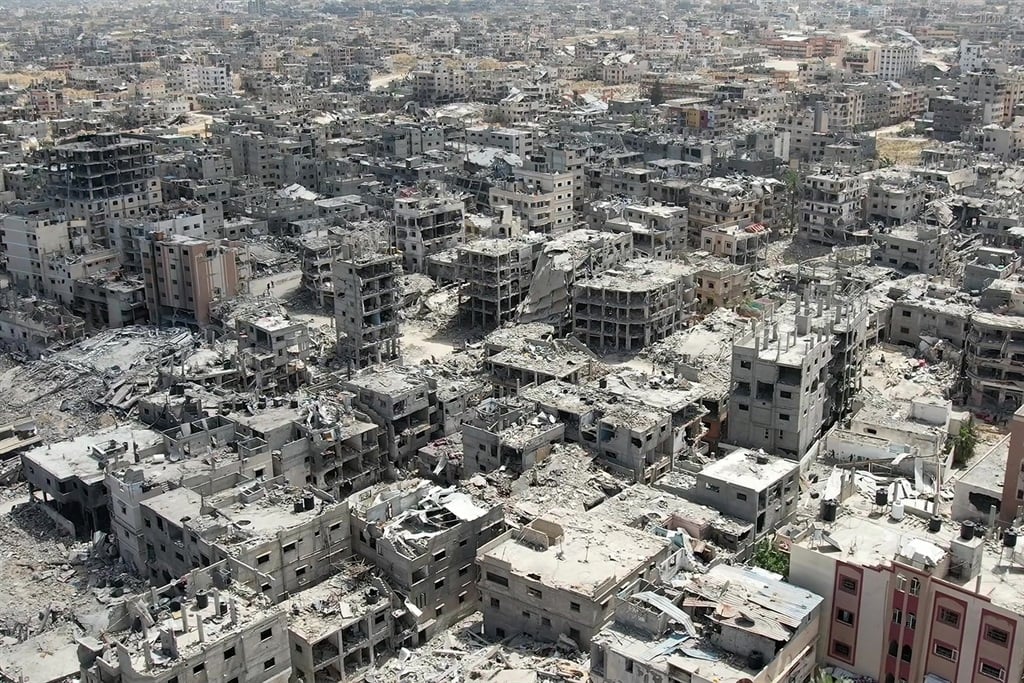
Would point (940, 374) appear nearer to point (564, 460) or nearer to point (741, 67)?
point (564, 460)

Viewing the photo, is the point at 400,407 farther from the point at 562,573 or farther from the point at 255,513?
the point at 562,573

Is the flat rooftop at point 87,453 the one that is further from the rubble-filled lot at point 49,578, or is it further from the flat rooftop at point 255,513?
the flat rooftop at point 255,513

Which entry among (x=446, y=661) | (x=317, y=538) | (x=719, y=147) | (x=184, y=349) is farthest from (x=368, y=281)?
(x=719, y=147)

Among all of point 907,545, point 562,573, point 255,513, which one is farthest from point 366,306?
point 907,545

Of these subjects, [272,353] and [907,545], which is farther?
[272,353]

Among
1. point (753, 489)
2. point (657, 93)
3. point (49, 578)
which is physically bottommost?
point (49, 578)

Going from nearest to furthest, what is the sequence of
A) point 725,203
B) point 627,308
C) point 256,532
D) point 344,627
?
point 344,627 < point 256,532 < point 627,308 < point 725,203

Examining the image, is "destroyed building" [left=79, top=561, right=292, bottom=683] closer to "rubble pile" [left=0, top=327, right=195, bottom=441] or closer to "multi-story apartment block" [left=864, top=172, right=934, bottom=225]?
"rubble pile" [left=0, top=327, right=195, bottom=441]
